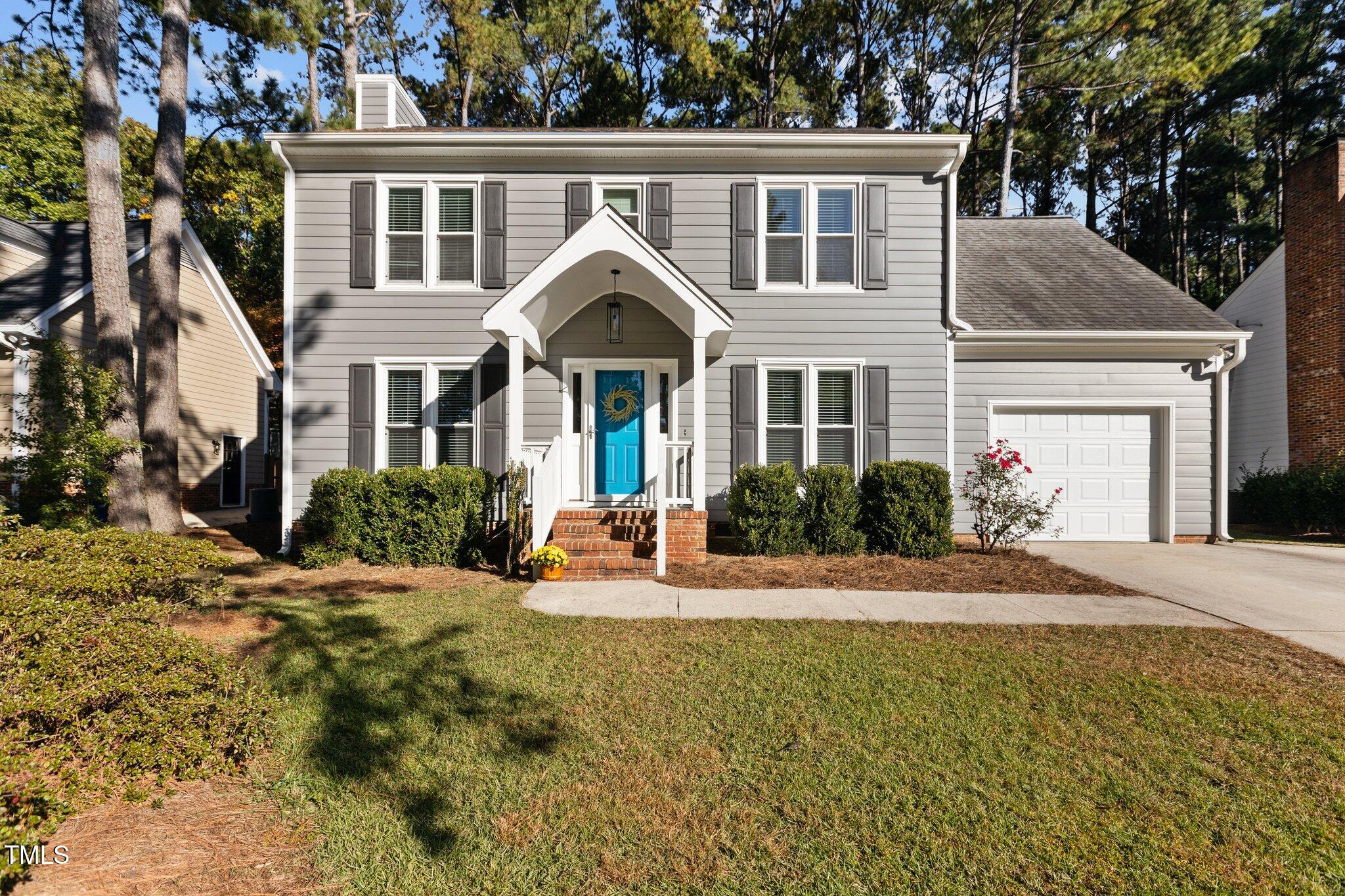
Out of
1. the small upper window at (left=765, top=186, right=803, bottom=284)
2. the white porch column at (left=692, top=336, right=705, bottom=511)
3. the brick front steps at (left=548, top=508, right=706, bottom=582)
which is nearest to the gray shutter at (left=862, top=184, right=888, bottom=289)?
the small upper window at (left=765, top=186, right=803, bottom=284)

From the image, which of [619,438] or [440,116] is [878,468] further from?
[440,116]

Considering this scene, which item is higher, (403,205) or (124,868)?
(403,205)

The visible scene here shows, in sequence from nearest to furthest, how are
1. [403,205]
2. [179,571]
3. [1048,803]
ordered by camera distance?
[1048,803] < [179,571] < [403,205]

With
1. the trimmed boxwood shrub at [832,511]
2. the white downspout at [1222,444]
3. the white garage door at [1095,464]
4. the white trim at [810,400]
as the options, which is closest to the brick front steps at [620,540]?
the trimmed boxwood shrub at [832,511]

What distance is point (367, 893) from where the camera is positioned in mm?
2084

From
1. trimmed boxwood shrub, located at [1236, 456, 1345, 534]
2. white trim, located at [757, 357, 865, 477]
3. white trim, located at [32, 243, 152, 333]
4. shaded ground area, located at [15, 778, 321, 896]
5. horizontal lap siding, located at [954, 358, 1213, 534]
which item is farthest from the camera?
trimmed boxwood shrub, located at [1236, 456, 1345, 534]

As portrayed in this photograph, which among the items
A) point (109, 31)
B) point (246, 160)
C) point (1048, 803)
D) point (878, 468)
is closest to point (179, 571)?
point (1048, 803)

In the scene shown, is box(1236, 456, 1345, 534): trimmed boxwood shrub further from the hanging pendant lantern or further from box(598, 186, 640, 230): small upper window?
box(598, 186, 640, 230): small upper window

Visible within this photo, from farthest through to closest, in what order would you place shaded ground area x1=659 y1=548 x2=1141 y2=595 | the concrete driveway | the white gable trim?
the white gable trim → shaded ground area x1=659 y1=548 x2=1141 y2=595 → the concrete driveway

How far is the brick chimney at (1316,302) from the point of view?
1098 centimetres

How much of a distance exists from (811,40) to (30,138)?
21937 millimetres

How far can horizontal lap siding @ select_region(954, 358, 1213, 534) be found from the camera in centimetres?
891

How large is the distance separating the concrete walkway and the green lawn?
1.74ft

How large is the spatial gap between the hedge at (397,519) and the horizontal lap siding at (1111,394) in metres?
7.10
